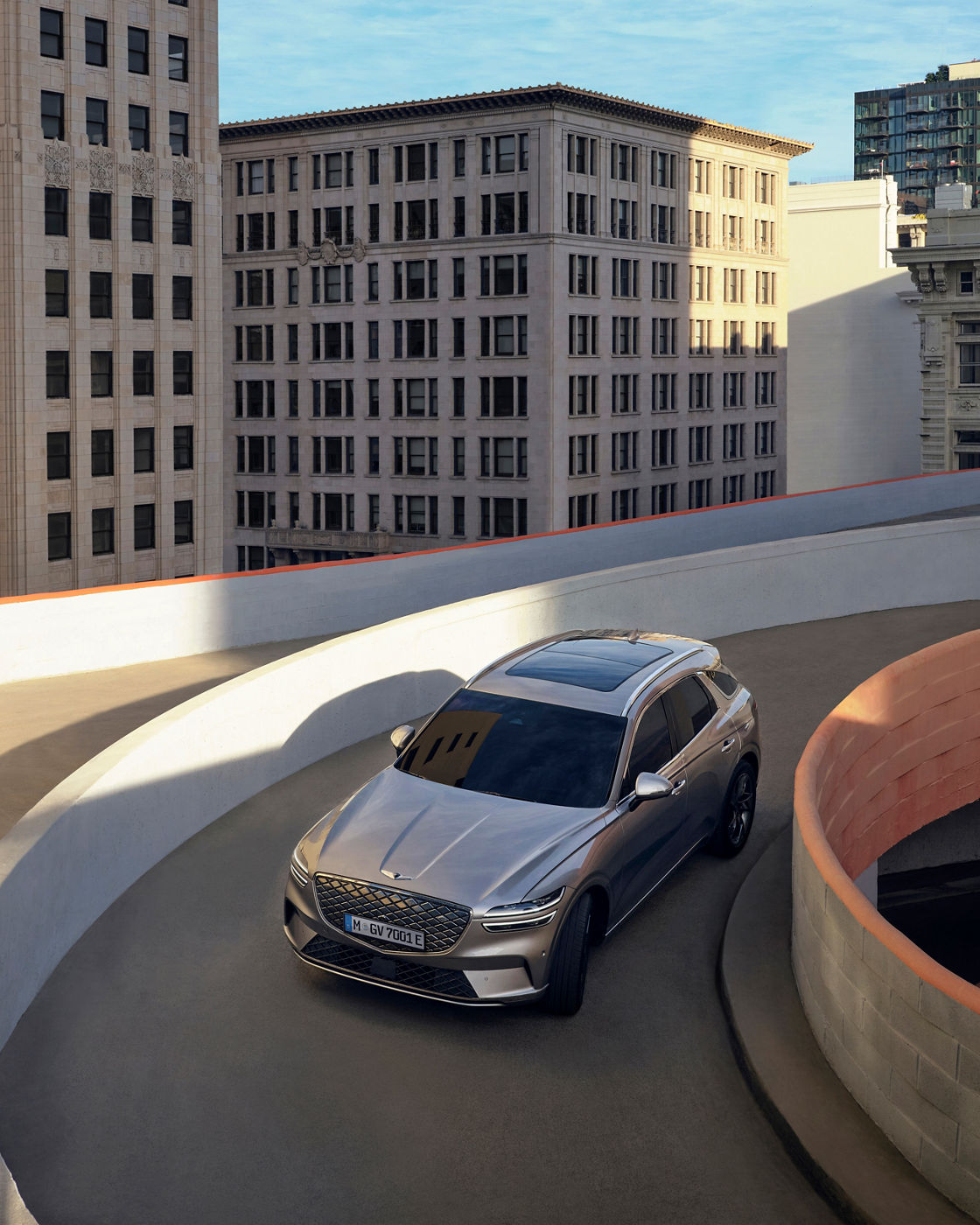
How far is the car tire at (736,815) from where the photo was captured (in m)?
10.7

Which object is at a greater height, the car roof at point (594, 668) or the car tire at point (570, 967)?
the car roof at point (594, 668)

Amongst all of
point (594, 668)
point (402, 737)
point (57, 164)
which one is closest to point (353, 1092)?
point (402, 737)

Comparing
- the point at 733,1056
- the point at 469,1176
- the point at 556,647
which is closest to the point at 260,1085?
the point at 469,1176

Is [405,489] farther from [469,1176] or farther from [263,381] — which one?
[469,1176]

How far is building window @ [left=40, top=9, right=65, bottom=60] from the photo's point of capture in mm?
60844

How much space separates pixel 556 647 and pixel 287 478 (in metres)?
90.5

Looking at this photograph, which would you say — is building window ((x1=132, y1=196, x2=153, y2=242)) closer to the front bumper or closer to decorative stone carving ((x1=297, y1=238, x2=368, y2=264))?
decorative stone carving ((x1=297, y1=238, x2=368, y2=264))

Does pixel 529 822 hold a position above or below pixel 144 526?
below

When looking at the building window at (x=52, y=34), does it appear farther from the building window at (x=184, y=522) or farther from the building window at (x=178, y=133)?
the building window at (x=184, y=522)

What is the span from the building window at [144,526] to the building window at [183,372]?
5.68 metres

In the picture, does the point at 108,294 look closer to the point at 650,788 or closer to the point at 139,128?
the point at 139,128

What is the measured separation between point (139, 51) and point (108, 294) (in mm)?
10952

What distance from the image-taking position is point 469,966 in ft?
25.4

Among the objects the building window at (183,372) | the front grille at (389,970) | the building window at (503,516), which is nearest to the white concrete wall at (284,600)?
the front grille at (389,970)
